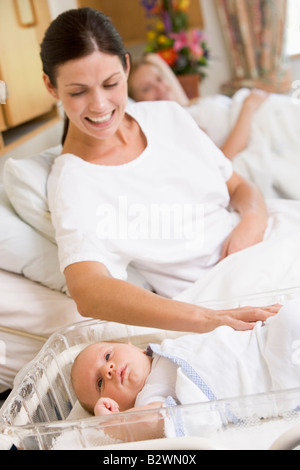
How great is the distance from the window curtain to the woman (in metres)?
2.61

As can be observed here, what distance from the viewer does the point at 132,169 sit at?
1.41 metres

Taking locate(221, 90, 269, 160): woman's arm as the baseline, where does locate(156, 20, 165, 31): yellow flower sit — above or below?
above

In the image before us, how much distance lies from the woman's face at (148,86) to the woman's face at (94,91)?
4.10ft

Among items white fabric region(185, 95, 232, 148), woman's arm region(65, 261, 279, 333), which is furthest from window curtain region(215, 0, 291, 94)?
woman's arm region(65, 261, 279, 333)

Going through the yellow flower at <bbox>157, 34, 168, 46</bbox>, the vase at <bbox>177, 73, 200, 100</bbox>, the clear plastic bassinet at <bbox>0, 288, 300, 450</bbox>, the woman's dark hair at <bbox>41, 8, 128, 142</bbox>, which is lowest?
the vase at <bbox>177, 73, 200, 100</bbox>

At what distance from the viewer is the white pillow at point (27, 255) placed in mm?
1408

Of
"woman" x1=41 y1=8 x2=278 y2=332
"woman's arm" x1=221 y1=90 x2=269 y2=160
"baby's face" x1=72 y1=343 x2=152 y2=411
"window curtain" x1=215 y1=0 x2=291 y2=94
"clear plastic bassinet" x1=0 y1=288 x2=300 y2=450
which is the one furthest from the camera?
"window curtain" x1=215 y1=0 x2=291 y2=94

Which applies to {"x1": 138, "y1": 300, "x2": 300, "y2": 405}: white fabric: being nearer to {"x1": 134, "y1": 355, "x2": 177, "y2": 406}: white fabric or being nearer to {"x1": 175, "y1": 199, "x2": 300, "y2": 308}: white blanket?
{"x1": 134, "y1": 355, "x2": 177, "y2": 406}: white fabric

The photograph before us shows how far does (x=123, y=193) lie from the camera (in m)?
1.38

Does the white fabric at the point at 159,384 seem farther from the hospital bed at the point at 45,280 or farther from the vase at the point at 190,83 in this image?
the vase at the point at 190,83

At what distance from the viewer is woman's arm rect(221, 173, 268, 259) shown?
1.45m

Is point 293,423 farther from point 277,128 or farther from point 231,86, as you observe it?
point 231,86

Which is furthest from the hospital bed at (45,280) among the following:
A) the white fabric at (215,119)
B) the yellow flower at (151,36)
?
the yellow flower at (151,36)
